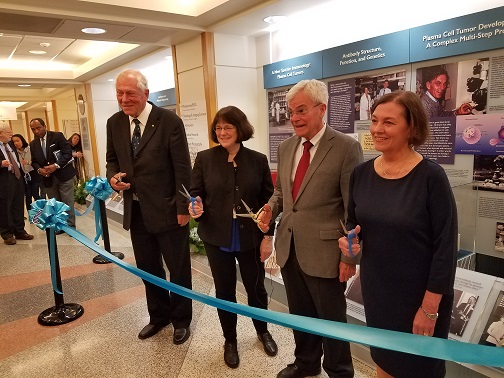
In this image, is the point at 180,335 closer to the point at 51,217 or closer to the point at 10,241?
the point at 51,217

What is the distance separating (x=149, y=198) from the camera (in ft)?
7.95

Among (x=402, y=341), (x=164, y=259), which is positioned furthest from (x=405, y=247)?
(x=164, y=259)

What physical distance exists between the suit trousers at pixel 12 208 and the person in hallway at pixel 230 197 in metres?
4.51

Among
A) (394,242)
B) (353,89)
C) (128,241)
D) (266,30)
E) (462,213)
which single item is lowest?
(128,241)

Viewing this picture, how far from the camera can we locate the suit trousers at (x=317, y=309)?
182 cm

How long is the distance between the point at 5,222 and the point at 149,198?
14.2 ft

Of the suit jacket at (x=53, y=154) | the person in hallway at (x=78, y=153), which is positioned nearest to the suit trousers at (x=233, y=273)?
the suit jacket at (x=53, y=154)

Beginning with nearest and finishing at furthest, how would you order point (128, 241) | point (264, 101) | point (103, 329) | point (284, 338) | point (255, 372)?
point (255, 372) → point (284, 338) → point (103, 329) → point (264, 101) → point (128, 241)

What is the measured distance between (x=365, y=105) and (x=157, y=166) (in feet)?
7.42

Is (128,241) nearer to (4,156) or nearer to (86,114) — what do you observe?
(4,156)

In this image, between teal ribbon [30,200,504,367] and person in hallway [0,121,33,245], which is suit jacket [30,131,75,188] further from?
teal ribbon [30,200,504,367]

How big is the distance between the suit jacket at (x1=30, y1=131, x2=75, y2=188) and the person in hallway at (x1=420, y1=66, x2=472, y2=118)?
490cm

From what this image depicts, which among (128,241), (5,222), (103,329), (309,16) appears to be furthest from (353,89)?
(5,222)

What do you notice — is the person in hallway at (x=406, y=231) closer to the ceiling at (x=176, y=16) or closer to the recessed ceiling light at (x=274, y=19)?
the ceiling at (x=176, y=16)
